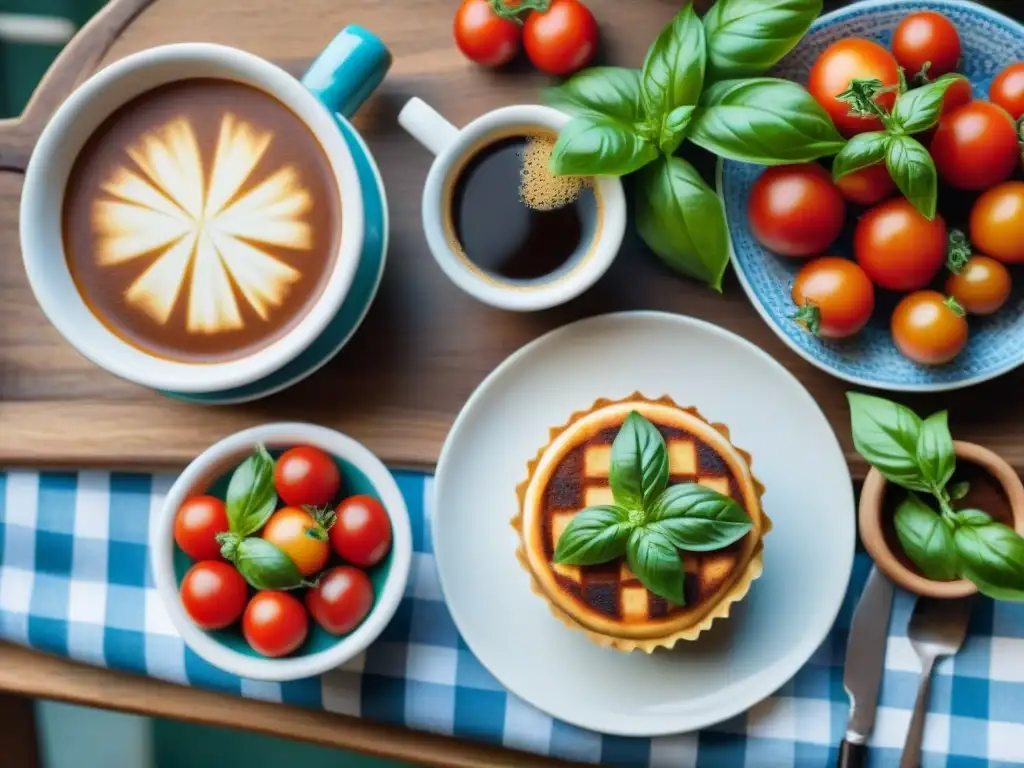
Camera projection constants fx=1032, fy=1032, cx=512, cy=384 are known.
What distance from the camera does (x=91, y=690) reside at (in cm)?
146

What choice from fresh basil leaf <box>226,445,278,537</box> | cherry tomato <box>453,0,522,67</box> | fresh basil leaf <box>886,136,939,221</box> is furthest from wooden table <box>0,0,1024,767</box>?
fresh basil leaf <box>886,136,939,221</box>

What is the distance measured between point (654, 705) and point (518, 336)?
508 millimetres

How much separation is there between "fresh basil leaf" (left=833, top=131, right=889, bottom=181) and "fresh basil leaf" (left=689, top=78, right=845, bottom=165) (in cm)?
1

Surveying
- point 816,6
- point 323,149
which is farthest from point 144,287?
point 816,6

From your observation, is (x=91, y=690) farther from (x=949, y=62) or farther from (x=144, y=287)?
(x=949, y=62)

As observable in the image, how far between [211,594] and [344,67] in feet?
2.14

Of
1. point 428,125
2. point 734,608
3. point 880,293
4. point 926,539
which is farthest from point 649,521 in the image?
point 428,125

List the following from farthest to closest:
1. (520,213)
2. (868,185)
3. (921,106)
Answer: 1. (520,213)
2. (868,185)
3. (921,106)

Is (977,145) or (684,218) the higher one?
(977,145)

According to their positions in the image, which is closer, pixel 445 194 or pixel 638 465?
pixel 638 465

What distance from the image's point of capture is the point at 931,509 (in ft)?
4.07

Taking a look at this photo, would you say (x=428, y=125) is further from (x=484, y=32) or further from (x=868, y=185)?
(x=868, y=185)

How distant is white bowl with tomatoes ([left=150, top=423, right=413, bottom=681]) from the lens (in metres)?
1.22

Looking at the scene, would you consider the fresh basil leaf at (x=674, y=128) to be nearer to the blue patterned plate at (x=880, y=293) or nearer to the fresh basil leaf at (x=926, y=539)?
the blue patterned plate at (x=880, y=293)
